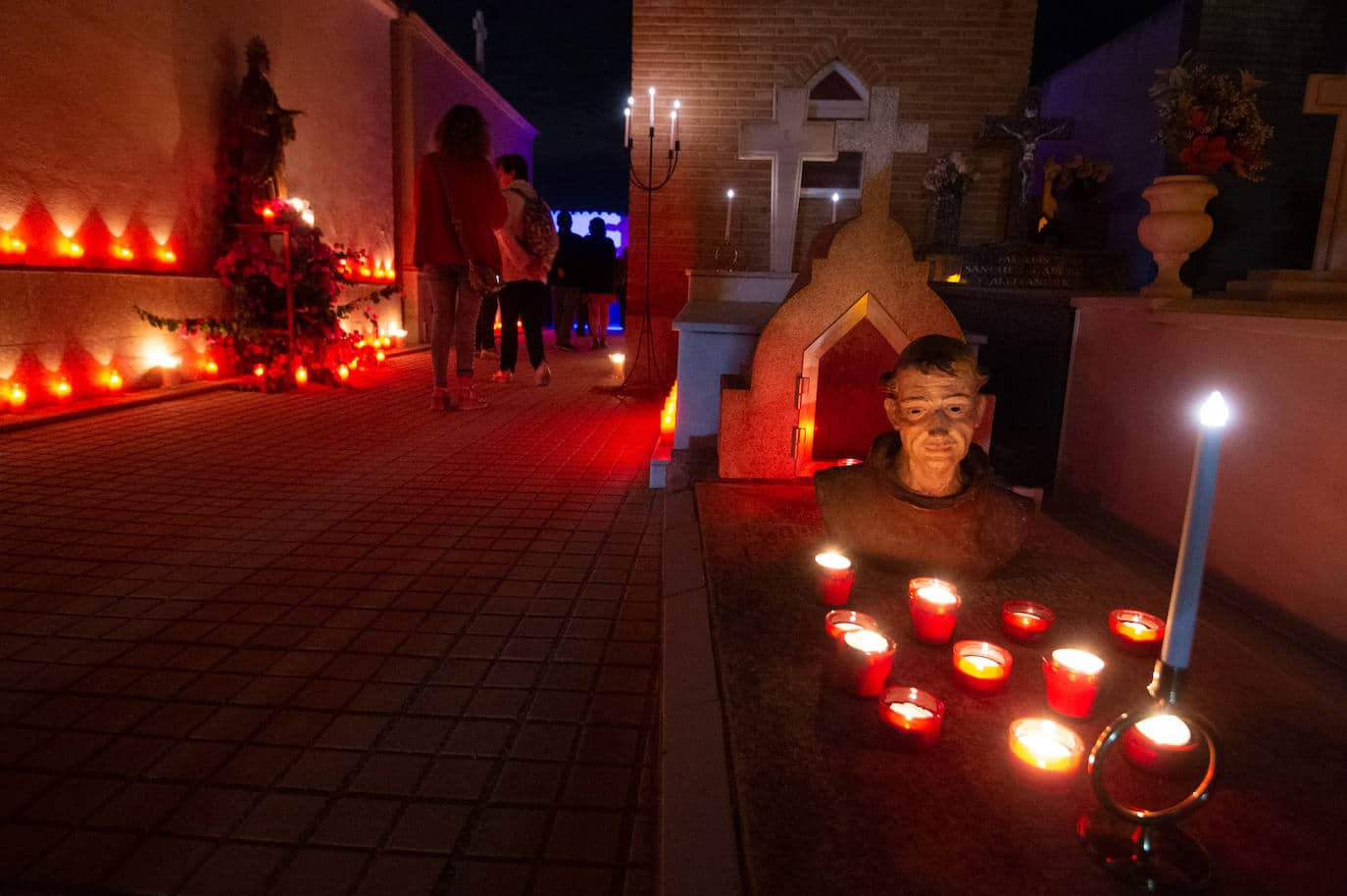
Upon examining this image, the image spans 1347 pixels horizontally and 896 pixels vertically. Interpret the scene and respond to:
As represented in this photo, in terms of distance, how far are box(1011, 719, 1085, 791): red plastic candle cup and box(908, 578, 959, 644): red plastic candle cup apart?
0.49 metres

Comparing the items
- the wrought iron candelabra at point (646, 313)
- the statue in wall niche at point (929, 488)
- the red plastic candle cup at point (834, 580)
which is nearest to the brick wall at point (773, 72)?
the wrought iron candelabra at point (646, 313)

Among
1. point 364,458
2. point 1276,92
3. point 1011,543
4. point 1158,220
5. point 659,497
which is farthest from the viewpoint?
point 1276,92

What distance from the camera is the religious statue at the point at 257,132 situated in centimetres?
833

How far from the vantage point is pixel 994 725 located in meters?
1.80

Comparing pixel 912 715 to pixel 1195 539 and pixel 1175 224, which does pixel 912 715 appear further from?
pixel 1175 224

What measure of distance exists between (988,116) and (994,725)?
792 centimetres

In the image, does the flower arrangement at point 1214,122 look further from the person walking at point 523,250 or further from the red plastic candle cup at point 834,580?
the person walking at point 523,250

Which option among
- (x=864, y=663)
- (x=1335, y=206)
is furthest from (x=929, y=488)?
(x=1335, y=206)

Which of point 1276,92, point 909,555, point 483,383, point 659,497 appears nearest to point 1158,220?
point 909,555

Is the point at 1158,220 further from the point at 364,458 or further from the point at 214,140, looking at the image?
the point at 214,140

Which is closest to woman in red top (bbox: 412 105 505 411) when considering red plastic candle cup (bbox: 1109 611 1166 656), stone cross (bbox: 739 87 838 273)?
stone cross (bbox: 739 87 838 273)

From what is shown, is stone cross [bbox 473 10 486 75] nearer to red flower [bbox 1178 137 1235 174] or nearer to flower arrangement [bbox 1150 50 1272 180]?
flower arrangement [bbox 1150 50 1272 180]

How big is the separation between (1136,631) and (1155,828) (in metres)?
0.96

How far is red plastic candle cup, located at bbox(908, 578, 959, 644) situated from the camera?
214cm
